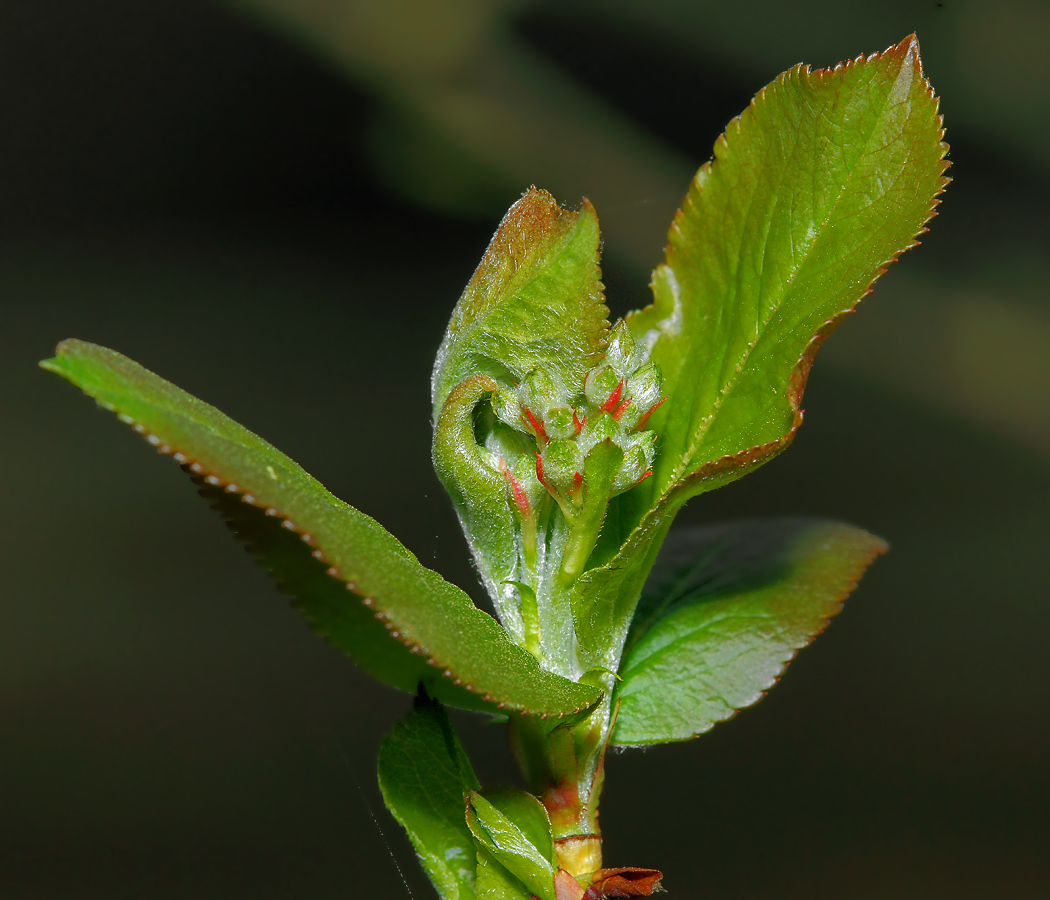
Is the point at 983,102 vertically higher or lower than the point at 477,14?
higher

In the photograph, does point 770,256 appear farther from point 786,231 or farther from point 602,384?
point 602,384

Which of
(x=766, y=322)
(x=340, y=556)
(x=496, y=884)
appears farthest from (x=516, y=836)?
(x=766, y=322)

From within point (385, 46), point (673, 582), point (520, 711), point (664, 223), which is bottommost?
point (520, 711)

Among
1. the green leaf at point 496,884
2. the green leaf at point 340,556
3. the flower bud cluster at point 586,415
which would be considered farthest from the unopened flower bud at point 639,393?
the green leaf at point 496,884

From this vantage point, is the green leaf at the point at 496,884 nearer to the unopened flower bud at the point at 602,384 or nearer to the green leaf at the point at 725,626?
the green leaf at the point at 725,626

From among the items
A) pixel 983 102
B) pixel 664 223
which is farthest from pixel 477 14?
pixel 983 102

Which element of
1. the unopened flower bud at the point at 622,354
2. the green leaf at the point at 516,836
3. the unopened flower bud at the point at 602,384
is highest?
the unopened flower bud at the point at 622,354

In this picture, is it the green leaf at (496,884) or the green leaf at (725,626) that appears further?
the green leaf at (725,626)

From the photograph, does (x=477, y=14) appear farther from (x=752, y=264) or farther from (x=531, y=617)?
(x=531, y=617)
